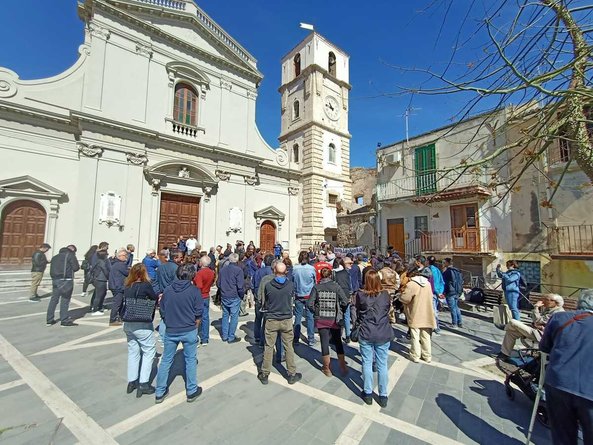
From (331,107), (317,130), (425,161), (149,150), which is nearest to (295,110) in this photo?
(331,107)

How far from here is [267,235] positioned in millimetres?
18391

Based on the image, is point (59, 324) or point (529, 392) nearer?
point (529, 392)

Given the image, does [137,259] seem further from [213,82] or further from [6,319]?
[213,82]

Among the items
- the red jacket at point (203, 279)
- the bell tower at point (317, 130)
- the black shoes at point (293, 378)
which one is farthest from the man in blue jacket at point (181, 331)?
the bell tower at point (317, 130)

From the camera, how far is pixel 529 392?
129 inches

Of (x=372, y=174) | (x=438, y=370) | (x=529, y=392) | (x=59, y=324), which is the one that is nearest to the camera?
(x=529, y=392)

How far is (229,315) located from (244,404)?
2352 mm

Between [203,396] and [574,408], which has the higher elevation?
[574,408]

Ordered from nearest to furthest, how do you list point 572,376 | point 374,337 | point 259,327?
point 572,376 < point 374,337 < point 259,327

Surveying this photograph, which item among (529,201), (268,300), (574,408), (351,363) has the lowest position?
(351,363)

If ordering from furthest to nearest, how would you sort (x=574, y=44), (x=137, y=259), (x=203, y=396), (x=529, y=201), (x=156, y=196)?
(x=156, y=196)
(x=137, y=259)
(x=529, y=201)
(x=203, y=396)
(x=574, y=44)

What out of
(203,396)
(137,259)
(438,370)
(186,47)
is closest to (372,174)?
(186,47)

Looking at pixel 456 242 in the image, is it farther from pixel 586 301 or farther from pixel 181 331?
pixel 181 331

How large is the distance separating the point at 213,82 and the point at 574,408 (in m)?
18.9
